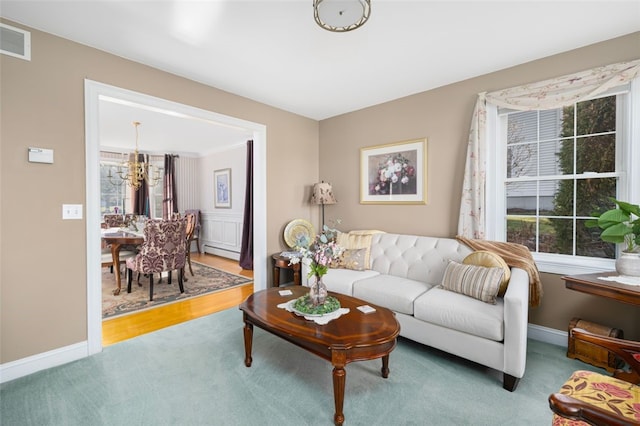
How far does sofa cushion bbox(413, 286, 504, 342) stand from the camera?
2004mm

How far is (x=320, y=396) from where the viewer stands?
1.86 meters

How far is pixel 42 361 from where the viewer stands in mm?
2182

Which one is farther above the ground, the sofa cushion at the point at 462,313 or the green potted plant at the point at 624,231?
the green potted plant at the point at 624,231

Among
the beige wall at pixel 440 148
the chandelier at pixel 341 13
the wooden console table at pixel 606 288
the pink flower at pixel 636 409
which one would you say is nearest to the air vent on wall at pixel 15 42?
the chandelier at pixel 341 13

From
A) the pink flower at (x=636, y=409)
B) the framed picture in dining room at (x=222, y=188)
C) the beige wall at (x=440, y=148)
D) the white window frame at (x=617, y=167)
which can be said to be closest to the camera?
the pink flower at (x=636, y=409)

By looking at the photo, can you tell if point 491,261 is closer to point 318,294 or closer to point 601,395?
point 601,395

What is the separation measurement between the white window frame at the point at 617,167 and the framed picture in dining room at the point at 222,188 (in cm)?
514

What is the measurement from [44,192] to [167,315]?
1750 millimetres

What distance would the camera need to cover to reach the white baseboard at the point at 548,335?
99.0 inches

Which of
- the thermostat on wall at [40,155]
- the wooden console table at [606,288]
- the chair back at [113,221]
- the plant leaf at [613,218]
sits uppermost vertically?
the thermostat on wall at [40,155]

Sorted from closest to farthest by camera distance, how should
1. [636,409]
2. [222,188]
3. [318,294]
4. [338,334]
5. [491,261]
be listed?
[636,409], [338,334], [318,294], [491,261], [222,188]

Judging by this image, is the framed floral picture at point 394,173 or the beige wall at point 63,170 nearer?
the beige wall at point 63,170

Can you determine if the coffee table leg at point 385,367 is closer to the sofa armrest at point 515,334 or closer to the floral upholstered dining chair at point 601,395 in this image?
the sofa armrest at point 515,334

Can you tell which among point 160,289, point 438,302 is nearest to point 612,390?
point 438,302
